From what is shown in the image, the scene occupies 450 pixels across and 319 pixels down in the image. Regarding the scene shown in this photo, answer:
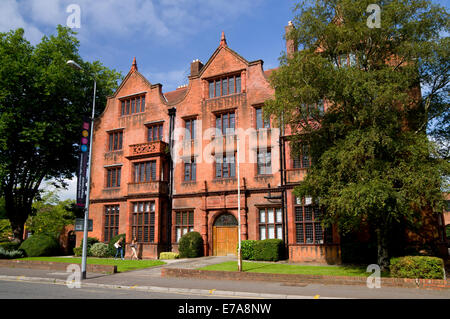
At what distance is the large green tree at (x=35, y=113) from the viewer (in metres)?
28.7

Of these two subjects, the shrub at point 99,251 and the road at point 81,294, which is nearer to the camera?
the road at point 81,294

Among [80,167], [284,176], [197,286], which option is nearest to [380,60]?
[284,176]

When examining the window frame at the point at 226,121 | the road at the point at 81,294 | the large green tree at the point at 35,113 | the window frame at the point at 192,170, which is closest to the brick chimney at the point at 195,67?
the window frame at the point at 226,121

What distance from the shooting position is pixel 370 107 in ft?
48.4

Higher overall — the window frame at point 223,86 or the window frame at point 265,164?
the window frame at point 223,86

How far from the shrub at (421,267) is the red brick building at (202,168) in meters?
7.87

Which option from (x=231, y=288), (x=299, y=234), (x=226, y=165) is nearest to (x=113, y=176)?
(x=226, y=165)

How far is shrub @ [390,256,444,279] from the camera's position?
13.3 m

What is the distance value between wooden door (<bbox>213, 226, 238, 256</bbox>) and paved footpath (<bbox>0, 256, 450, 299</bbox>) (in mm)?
8313

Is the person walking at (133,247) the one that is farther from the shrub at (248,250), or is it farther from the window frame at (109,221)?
the shrub at (248,250)

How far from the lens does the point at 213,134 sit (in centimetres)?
2753

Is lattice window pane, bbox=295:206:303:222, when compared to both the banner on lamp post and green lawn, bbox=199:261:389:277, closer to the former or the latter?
green lawn, bbox=199:261:389:277

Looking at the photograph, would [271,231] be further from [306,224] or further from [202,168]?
[202,168]
